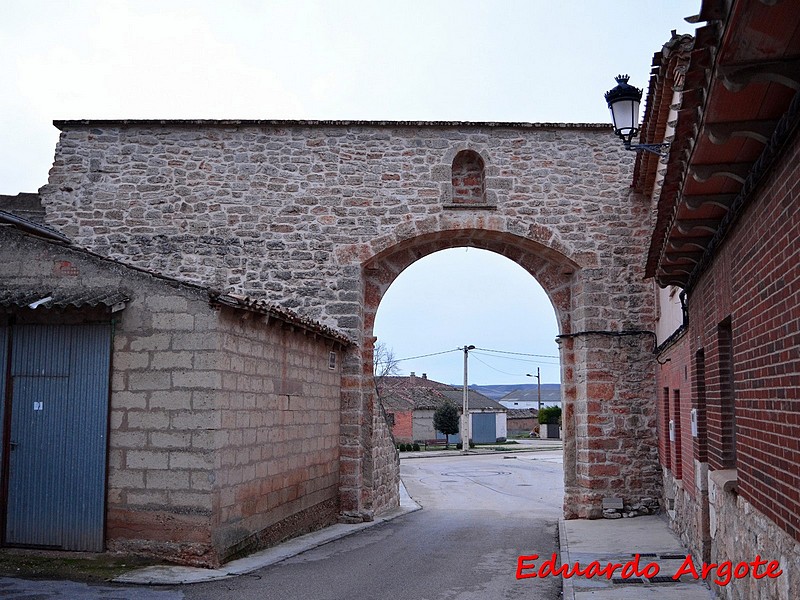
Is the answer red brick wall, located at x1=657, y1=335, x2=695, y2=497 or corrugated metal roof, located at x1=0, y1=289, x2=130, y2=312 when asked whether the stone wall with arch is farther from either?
corrugated metal roof, located at x1=0, y1=289, x2=130, y2=312

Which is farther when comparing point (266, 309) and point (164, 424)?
point (266, 309)

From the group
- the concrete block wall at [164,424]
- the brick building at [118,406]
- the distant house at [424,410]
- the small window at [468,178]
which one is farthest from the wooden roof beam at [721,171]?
the distant house at [424,410]

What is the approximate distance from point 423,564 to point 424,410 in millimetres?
43454

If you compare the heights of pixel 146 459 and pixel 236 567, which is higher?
pixel 146 459

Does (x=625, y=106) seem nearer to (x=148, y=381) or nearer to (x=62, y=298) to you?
(x=148, y=381)

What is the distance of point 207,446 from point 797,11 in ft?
20.9

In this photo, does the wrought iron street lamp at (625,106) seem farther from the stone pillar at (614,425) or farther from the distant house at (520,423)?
the distant house at (520,423)

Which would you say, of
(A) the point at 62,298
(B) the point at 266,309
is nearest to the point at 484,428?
(B) the point at 266,309

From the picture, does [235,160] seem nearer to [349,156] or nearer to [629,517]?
[349,156]

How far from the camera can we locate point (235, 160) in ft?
43.1

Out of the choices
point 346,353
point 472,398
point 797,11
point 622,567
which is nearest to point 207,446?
point 622,567

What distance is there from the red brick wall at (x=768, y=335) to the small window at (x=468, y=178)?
7470 millimetres

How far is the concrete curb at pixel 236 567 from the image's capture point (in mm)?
6961

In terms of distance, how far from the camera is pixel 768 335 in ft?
13.8
